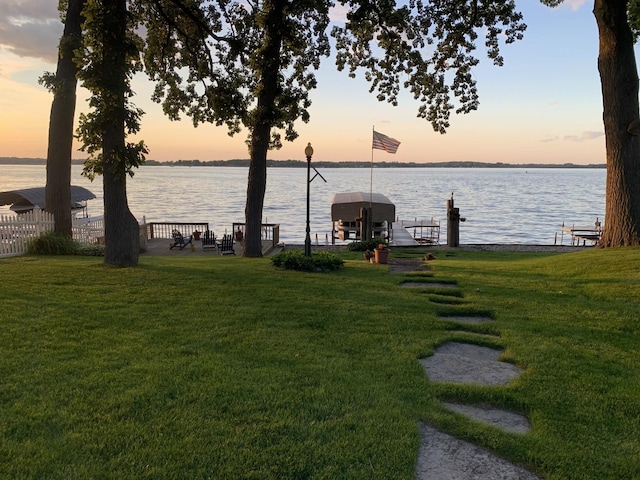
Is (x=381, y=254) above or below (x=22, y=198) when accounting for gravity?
below

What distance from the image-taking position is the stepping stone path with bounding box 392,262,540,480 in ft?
10.3

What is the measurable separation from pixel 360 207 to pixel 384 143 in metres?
5.56

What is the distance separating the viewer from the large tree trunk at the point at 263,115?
558 inches

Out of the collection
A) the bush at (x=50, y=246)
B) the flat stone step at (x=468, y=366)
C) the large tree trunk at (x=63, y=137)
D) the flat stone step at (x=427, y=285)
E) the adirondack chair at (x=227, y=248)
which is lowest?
the adirondack chair at (x=227, y=248)

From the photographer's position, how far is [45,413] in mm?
3713

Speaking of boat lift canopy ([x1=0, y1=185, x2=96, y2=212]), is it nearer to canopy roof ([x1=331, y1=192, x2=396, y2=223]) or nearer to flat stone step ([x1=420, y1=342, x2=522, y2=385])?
canopy roof ([x1=331, y1=192, x2=396, y2=223])

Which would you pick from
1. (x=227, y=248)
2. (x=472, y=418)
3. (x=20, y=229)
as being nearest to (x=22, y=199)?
(x=20, y=229)

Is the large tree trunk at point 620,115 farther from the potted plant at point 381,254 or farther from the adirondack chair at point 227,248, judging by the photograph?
the adirondack chair at point 227,248

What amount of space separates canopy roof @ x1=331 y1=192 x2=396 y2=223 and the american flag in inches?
162

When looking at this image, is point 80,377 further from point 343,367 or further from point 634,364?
point 634,364

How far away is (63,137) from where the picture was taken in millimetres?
15398

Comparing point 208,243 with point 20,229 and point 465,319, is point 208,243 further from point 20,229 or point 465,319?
point 465,319

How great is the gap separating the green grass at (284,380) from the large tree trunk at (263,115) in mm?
6989

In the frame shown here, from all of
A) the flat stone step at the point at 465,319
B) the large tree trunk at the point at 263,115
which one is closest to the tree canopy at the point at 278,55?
the large tree trunk at the point at 263,115
